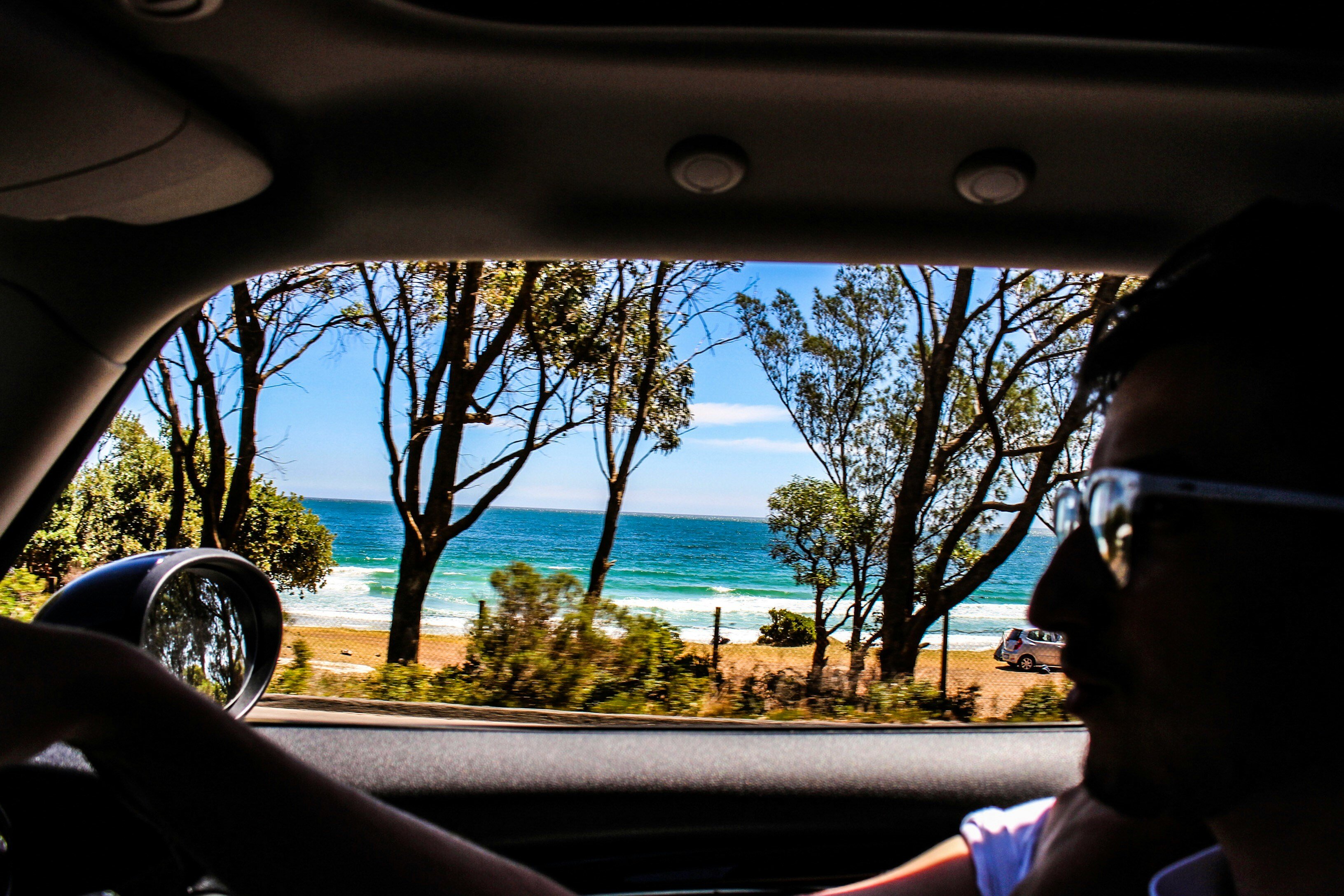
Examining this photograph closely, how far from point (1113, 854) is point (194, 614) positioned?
64.0 inches

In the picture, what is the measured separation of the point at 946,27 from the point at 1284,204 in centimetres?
51

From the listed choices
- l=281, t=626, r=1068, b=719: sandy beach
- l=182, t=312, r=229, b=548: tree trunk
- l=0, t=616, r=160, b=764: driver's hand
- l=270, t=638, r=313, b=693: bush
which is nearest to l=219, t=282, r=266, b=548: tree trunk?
l=182, t=312, r=229, b=548: tree trunk

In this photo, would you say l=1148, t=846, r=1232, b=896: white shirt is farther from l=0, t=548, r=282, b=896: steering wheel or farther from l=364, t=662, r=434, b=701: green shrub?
l=364, t=662, r=434, b=701: green shrub

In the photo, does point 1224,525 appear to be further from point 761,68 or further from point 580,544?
point 580,544

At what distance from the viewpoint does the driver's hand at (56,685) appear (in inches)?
34.7

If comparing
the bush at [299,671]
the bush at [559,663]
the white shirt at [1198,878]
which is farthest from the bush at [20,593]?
the bush at [559,663]

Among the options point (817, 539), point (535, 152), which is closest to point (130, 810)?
point (535, 152)

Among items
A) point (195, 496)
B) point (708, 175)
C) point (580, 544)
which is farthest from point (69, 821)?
point (580, 544)

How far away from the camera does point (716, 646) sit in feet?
38.4

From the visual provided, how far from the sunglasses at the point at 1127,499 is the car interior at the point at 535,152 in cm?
67

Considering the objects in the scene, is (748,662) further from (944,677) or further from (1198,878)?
(1198,878)

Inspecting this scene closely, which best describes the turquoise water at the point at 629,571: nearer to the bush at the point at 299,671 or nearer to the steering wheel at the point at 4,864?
the steering wheel at the point at 4,864

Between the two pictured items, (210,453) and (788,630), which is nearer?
(210,453)

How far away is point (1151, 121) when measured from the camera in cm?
149
